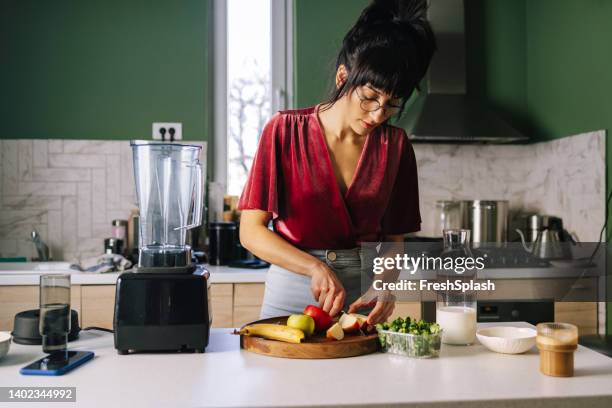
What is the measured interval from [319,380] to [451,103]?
7.99 ft

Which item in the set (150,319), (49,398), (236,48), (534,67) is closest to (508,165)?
(534,67)

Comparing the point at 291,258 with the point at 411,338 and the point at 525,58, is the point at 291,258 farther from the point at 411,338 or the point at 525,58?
the point at 525,58

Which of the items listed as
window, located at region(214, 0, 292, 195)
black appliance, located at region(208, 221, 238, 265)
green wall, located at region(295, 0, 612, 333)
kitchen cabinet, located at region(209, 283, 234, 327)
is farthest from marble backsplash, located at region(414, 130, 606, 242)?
kitchen cabinet, located at region(209, 283, 234, 327)

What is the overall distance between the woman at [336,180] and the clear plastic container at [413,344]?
0.17 m

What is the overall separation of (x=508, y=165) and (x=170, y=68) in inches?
81.3

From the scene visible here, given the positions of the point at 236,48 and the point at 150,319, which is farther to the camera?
the point at 236,48

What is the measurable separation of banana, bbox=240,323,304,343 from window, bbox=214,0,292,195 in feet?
6.92

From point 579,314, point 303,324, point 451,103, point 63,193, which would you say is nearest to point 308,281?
point 303,324

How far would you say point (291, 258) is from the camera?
158 centimetres

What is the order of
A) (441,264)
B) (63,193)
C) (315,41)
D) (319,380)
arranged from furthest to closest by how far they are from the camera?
(315,41)
(63,193)
(441,264)
(319,380)

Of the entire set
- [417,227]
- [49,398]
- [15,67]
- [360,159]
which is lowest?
[49,398]

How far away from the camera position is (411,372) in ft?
3.96

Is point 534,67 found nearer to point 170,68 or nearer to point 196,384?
point 170,68

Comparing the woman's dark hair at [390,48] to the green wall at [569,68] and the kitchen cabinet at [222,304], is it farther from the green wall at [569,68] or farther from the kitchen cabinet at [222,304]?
the green wall at [569,68]
